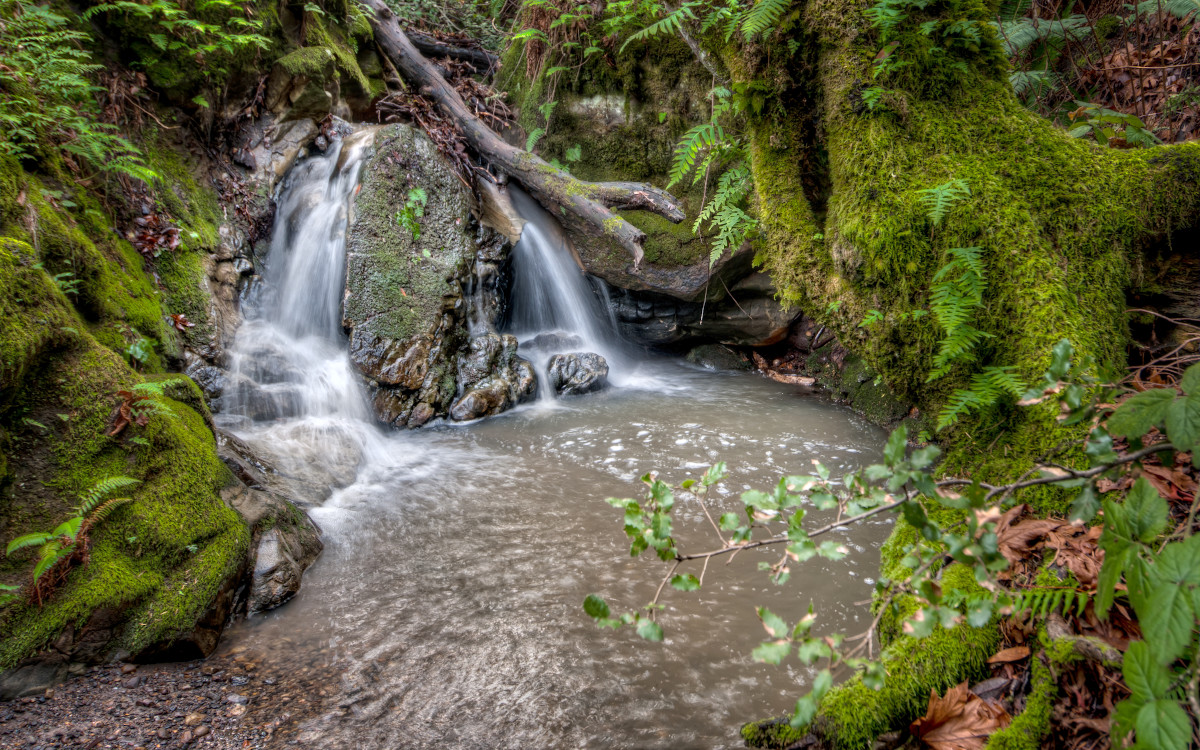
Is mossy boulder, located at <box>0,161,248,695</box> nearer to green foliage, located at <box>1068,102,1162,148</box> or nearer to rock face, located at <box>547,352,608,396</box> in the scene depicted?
rock face, located at <box>547,352,608,396</box>

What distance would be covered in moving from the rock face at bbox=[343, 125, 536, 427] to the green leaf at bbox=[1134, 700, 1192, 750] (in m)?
6.15

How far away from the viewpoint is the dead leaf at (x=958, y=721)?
1553 mm

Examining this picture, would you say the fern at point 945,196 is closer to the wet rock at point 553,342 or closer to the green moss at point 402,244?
the green moss at point 402,244

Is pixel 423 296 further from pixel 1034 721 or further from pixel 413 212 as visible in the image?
pixel 1034 721

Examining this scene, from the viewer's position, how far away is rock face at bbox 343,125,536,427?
6441 millimetres

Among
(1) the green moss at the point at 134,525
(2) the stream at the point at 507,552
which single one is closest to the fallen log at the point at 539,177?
(2) the stream at the point at 507,552

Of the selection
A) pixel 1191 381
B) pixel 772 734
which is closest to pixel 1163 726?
pixel 1191 381

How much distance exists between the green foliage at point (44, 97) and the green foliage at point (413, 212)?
2679 millimetres

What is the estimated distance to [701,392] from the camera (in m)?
7.45

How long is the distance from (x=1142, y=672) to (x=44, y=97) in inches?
281

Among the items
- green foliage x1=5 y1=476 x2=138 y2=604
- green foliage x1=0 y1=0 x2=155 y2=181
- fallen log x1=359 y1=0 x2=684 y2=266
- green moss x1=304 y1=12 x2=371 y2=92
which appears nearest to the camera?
green foliage x1=5 y1=476 x2=138 y2=604

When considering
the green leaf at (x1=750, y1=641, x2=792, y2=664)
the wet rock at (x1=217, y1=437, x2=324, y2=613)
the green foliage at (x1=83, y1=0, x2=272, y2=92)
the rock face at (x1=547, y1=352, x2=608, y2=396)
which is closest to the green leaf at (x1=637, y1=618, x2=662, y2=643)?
the green leaf at (x1=750, y1=641, x2=792, y2=664)

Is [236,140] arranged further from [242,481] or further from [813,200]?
[813,200]

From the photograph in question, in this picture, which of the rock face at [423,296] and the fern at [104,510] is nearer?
the fern at [104,510]
